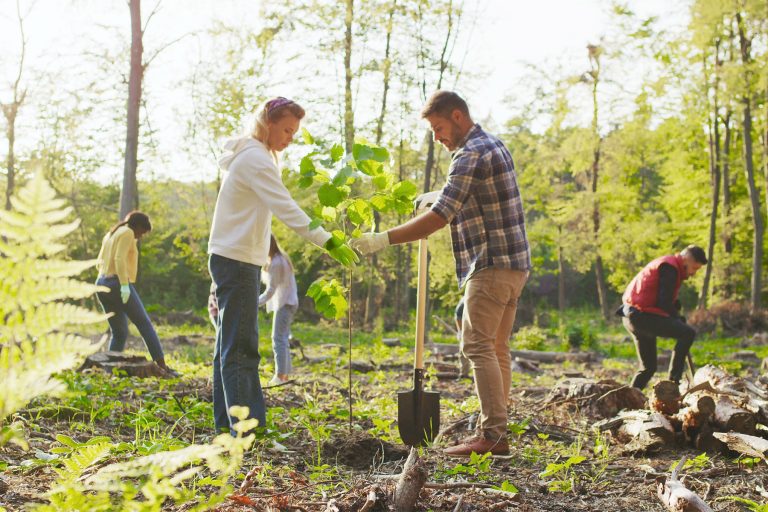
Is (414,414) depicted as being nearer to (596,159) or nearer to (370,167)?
(370,167)

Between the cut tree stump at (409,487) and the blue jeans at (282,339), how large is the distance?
4405 millimetres

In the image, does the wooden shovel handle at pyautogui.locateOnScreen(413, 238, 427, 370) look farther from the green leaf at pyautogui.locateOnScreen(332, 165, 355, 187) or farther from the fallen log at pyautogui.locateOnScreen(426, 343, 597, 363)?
the fallen log at pyautogui.locateOnScreen(426, 343, 597, 363)

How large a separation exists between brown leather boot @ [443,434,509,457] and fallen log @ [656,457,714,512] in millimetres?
1016

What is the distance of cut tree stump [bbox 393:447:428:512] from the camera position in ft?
8.22

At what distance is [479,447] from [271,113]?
7.14ft

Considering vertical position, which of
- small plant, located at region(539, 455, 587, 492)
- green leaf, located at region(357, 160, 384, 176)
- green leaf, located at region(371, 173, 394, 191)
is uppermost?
green leaf, located at region(357, 160, 384, 176)

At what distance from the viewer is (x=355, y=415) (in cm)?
461

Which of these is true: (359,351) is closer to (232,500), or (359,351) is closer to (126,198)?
(126,198)

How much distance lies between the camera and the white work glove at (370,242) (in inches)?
146

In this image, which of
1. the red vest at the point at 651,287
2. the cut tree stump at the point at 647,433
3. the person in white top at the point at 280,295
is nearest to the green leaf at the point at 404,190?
the cut tree stump at the point at 647,433

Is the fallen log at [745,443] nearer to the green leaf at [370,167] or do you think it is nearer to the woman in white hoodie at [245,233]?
the green leaf at [370,167]

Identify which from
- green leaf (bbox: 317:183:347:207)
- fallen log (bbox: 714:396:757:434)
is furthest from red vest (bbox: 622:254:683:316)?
green leaf (bbox: 317:183:347:207)

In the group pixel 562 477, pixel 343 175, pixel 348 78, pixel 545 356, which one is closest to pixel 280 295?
pixel 343 175

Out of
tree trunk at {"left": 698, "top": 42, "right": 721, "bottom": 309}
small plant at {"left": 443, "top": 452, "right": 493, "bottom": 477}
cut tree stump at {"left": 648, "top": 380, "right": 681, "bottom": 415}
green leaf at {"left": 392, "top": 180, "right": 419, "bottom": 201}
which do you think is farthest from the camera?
tree trunk at {"left": 698, "top": 42, "right": 721, "bottom": 309}
